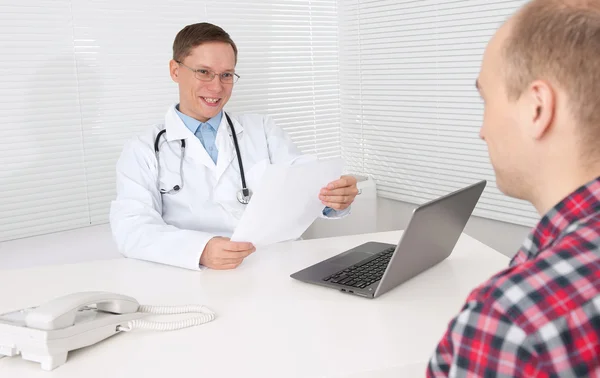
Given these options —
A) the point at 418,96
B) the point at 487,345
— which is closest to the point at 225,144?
the point at 418,96

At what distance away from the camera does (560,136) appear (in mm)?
737

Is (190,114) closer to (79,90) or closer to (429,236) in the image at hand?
(79,90)

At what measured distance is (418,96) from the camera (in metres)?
3.18

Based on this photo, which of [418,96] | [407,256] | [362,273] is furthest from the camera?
[418,96]

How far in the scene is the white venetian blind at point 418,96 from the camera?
2869 mm

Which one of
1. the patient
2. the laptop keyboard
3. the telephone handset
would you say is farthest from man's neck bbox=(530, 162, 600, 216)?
the telephone handset

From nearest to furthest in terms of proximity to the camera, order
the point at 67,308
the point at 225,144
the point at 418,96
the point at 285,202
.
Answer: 1. the point at 67,308
2. the point at 285,202
3. the point at 225,144
4. the point at 418,96

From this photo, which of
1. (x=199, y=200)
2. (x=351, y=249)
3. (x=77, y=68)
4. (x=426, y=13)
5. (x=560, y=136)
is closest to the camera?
(x=560, y=136)

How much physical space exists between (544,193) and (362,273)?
878 mm

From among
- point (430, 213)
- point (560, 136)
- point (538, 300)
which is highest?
point (560, 136)

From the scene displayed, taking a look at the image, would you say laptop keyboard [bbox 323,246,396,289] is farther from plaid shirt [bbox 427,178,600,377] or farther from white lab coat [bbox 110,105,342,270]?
plaid shirt [bbox 427,178,600,377]

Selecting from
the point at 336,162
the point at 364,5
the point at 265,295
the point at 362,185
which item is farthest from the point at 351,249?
the point at 364,5

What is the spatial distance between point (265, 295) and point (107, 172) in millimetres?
1673

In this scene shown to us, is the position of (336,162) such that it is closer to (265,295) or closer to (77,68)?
(265,295)
